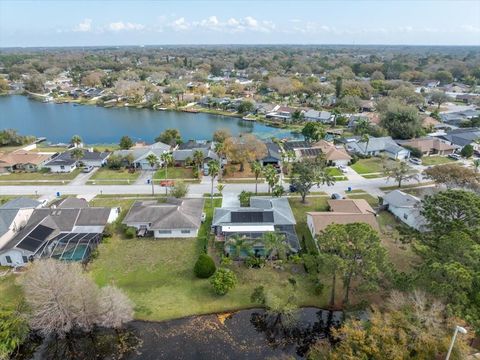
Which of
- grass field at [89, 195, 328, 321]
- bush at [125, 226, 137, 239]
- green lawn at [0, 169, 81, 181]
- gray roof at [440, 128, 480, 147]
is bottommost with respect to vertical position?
green lawn at [0, 169, 81, 181]

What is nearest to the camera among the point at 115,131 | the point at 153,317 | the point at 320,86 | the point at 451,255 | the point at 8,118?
the point at 451,255

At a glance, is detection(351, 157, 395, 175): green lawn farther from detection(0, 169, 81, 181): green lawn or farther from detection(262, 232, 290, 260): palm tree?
detection(0, 169, 81, 181): green lawn

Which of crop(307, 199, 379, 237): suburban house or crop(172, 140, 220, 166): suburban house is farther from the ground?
crop(307, 199, 379, 237): suburban house

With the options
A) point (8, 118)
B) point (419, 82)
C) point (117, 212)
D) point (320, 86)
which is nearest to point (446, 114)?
point (320, 86)

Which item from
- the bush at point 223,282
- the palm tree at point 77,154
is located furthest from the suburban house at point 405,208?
the palm tree at point 77,154

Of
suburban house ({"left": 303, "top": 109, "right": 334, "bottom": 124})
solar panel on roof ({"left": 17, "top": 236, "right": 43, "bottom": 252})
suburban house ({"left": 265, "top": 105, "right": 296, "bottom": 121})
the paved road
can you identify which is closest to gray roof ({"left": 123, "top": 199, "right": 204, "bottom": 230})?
solar panel on roof ({"left": 17, "top": 236, "right": 43, "bottom": 252})

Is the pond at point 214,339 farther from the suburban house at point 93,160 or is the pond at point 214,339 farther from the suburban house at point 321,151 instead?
the suburban house at point 93,160

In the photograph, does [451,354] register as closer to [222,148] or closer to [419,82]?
[222,148]
